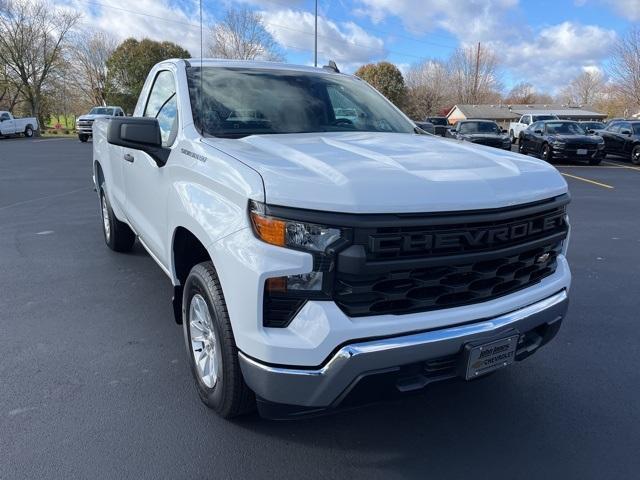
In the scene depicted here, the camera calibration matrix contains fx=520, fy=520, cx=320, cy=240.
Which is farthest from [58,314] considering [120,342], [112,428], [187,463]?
[187,463]

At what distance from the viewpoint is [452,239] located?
216 centimetres

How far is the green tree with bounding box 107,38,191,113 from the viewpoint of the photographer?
137 ft

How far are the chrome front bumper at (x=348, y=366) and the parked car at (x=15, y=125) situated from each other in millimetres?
35334

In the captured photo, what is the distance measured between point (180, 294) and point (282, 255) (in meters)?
1.33

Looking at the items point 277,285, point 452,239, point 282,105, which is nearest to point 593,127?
Result: point 282,105

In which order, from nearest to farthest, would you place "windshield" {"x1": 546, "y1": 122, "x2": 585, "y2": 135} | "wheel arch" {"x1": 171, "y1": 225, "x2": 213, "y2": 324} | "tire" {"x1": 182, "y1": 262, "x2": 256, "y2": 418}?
1. "tire" {"x1": 182, "y1": 262, "x2": 256, "y2": 418}
2. "wheel arch" {"x1": 171, "y1": 225, "x2": 213, "y2": 324}
3. "windshield" {"x1": 546, "y1": 122, "x2": 585, "y2": 135}

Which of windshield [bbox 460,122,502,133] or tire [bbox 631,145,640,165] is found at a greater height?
windshield [bbox 460,122,502,133]

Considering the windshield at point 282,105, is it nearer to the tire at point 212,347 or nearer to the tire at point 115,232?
the tire at point 212,347

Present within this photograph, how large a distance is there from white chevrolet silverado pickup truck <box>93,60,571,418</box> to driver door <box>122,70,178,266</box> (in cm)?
30

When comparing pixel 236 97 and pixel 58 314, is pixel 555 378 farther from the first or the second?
pixel 58 314

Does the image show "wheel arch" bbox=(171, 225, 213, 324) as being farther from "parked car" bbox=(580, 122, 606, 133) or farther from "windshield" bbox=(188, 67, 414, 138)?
"parked car" bbox=(580, 122, 606, 133)

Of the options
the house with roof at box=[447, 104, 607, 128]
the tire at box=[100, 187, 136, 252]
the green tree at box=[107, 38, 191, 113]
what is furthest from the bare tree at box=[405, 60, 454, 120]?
the tire at box=[100, 187, 136, 252]

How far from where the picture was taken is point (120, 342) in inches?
144

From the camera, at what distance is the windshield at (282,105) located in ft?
10.7
